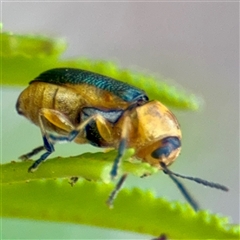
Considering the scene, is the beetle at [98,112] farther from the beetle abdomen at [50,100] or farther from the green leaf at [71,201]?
the green leaf at [71,201]

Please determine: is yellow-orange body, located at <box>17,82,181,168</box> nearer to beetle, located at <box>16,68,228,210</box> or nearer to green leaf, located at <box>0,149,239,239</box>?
beetle, located at <box>16,68,228,210</box>

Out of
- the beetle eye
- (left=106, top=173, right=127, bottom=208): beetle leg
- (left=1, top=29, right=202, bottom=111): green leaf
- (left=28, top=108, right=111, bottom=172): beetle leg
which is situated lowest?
the beetle eye

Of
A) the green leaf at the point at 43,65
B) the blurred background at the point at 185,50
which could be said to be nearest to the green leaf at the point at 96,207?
the green leaf at the point at 43,65

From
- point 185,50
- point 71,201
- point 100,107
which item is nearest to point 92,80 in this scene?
point 100,107

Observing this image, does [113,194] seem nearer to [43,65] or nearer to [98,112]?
[43,65]

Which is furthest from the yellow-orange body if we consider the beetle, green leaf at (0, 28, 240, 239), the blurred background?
the blurred background

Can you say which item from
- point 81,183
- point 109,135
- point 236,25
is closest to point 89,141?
point 109,135

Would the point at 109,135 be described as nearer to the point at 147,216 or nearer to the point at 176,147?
the point at 176,147
